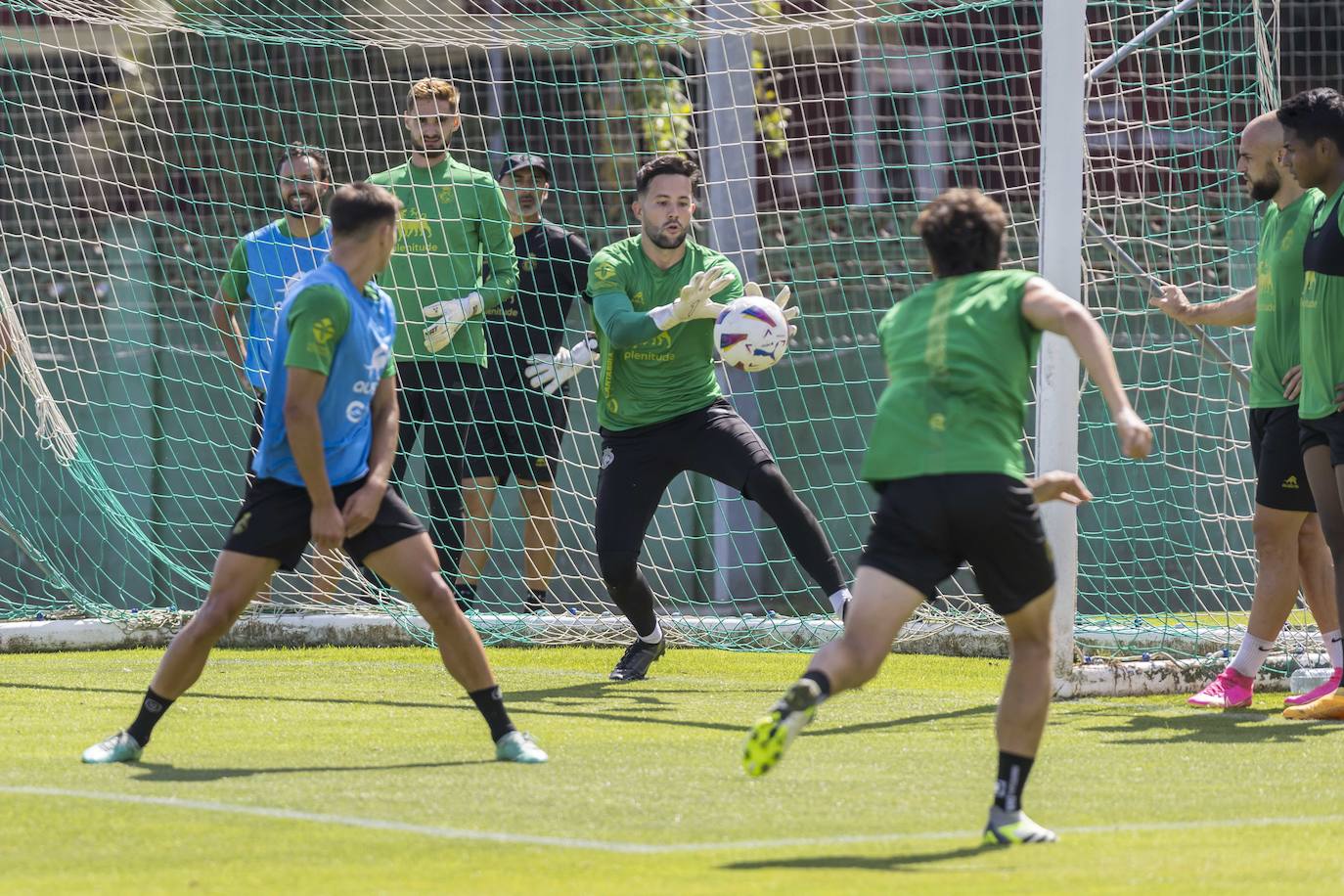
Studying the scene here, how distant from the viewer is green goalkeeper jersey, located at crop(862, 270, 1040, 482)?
5.06 m

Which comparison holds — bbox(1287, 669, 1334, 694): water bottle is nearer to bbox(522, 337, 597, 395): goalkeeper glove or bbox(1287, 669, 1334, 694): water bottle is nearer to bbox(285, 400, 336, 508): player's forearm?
bbox(522, 337, 597, 395): goalkeeper glove

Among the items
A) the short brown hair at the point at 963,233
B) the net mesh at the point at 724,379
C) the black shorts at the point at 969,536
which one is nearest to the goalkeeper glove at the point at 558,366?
the net mesh at the point at 724,379

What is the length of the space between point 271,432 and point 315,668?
11.1 ft

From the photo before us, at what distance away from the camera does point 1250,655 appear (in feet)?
26.4

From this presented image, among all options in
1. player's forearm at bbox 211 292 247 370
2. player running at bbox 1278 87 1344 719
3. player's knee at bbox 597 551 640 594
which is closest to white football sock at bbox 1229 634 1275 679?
player running at bbox 1278 87 1344 719

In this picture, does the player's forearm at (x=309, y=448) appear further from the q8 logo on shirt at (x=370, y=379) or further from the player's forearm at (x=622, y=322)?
the player's forearm at (x=622, y=322)

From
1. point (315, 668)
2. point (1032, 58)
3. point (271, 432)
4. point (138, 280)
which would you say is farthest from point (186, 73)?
point (271, 432)

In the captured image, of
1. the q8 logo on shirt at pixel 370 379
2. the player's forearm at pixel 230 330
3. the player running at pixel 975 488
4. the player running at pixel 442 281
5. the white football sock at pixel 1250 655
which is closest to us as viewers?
the player running at pixel 975 488

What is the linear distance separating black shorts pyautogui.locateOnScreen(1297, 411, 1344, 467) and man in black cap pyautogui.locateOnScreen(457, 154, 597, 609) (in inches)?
163

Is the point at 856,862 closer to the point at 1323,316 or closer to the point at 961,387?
the point at 961,387

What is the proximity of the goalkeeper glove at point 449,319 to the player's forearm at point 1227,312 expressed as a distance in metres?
3.74

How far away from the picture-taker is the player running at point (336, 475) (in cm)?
607

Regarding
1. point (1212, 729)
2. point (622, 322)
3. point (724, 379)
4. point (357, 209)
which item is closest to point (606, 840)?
point (357, 209)

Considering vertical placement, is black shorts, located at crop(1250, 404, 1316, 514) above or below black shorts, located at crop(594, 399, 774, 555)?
below
